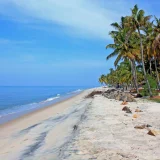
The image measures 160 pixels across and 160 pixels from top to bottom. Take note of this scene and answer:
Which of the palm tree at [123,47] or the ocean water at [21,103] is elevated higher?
the palm tree at [123,47]

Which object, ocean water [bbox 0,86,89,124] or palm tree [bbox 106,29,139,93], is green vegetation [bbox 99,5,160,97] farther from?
ocean water [bbox 0,86,89,124]

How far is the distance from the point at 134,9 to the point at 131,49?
24.8ft

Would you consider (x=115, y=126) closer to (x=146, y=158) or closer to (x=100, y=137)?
(x=100, y=137)

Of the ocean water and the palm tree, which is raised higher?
the palm tree

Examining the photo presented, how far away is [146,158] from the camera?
750 cm

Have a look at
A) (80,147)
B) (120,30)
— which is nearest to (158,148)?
(80,147)

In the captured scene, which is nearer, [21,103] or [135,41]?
[135,41]

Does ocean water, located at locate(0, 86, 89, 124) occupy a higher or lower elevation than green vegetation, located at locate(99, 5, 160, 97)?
lower

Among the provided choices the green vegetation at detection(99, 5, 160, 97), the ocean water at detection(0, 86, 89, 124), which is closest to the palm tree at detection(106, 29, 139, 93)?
the green vegetation at detection(99, 5, 160, 97)

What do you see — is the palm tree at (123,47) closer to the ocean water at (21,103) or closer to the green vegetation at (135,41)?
the green vegetation at (135,41)

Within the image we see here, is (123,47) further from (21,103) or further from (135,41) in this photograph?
(21,103)

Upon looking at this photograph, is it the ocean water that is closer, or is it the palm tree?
the ocean water

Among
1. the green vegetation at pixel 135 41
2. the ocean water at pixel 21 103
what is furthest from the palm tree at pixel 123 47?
the ocean water at pixel 21 103

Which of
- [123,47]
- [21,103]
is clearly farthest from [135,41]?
[21,103]
